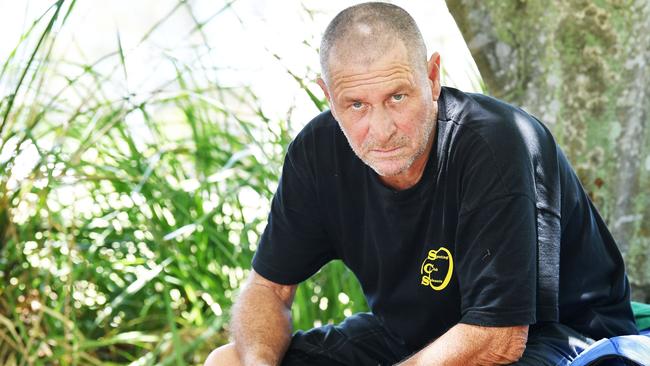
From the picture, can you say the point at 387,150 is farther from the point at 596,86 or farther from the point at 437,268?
the point at 596,86

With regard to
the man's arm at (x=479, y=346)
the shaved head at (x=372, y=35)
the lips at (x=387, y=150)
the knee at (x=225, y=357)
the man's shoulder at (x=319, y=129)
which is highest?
the shaved head at (x=372, y=35)

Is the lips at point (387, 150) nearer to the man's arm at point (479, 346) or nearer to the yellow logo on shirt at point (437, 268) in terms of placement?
the yellow logo on shirt at point (437, 268)

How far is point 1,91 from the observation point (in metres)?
3.74

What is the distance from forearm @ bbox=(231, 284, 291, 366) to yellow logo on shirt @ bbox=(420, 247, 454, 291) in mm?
483

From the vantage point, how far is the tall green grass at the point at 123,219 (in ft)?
11.8

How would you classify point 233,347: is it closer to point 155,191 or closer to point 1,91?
point 155,191

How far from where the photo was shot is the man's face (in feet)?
7.52

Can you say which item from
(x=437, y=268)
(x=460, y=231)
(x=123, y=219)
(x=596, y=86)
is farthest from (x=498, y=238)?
(x=123, y=219)

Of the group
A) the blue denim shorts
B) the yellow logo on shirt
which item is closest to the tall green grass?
the blue denim shorts

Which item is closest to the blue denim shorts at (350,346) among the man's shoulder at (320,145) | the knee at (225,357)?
the knee at (225,357)

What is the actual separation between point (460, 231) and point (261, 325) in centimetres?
68

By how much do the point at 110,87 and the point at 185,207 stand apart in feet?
2.23

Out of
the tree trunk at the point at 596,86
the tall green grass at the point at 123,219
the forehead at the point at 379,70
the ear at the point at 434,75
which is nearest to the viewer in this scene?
the forehead at the point at 379,70

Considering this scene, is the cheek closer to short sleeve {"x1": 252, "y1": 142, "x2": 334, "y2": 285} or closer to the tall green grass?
short sleeve {"x1": 252, "y1": 142, "x2": 334, "y2": 285}
